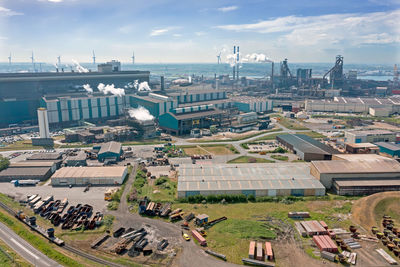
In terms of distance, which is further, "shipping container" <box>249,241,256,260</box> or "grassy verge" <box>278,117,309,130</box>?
"grassy verge" <box>278,117,309,130</box>

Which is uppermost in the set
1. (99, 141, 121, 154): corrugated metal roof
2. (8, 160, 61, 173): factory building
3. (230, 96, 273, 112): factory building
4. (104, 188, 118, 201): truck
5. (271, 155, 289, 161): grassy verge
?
(230, 96, 273, 112): factory building

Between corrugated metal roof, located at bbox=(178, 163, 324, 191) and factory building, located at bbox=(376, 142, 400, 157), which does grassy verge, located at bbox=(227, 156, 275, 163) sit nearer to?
corrugated metal roof, located at bbox=(178, 163, 324, 191)

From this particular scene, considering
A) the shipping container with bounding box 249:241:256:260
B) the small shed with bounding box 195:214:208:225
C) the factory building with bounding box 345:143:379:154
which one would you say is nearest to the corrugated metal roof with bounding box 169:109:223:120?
the factory building with bounding box 345:143:379:154

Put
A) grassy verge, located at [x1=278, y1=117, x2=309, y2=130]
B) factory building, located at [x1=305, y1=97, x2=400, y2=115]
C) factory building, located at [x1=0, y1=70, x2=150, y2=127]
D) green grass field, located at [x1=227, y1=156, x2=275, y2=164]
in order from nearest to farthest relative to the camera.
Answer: green grass field, located at [x1=227, y1=156, x2=275, y2=164] < grassy verge, located at [x1=278, y1=117, x2=309, y2=130] < factory building, located at [x1=0, y1=70, x2=150, y2=127] < factory building, located at [x1=305, y1=97, x2=400, y2=115]

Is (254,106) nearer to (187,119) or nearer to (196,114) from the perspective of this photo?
(196,114)

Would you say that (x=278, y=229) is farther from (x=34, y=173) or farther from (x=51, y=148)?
(x=51, y=148)

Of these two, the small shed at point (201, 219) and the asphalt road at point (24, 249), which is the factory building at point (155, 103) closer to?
the small shed at point (201, 219)

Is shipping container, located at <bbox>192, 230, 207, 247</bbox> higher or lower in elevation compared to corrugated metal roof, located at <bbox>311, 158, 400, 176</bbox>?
lower

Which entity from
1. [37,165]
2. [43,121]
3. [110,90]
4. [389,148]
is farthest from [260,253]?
[110,90]
